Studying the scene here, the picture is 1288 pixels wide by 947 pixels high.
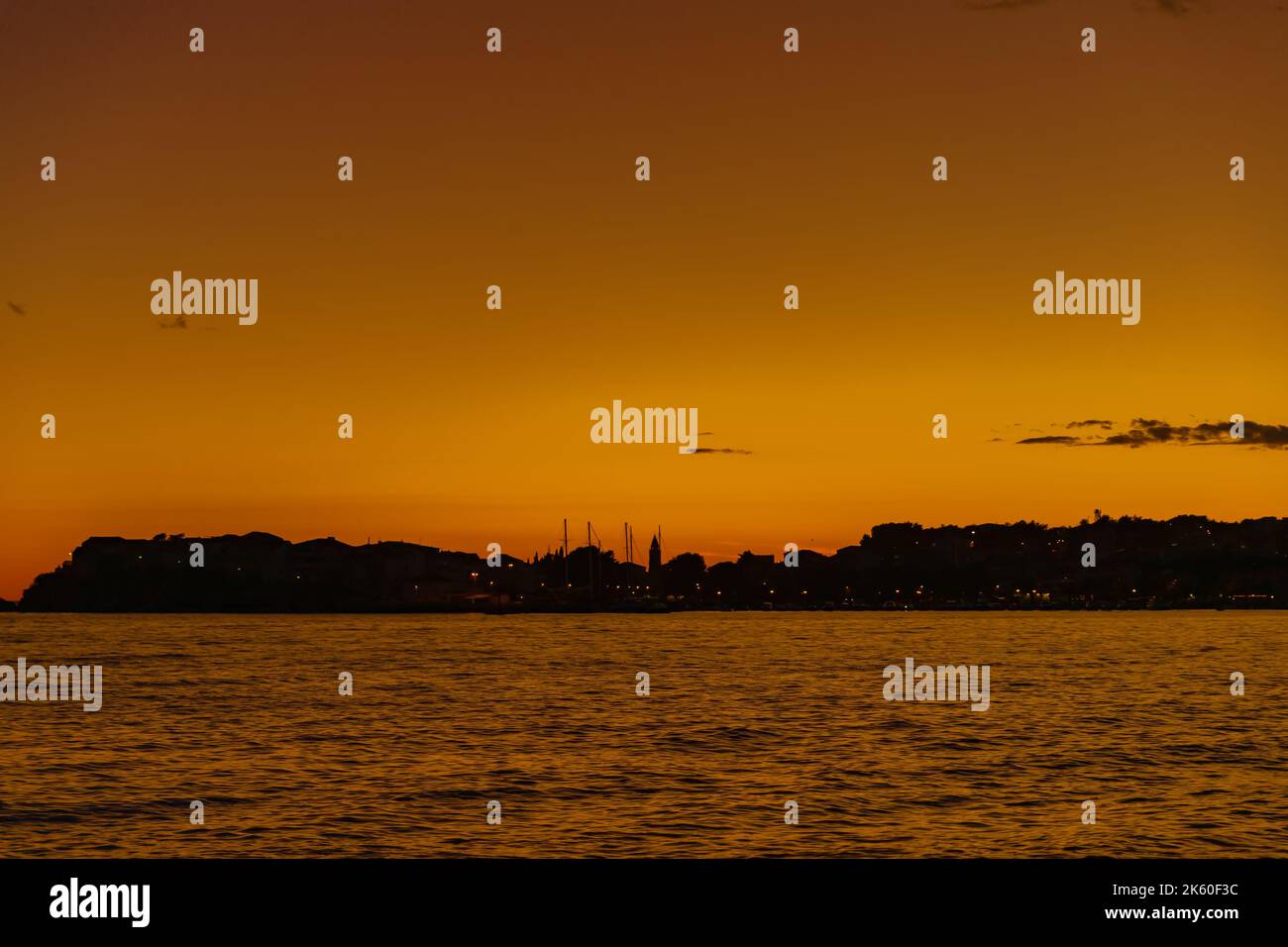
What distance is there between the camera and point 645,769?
165 ft

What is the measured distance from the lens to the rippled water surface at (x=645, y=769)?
3519 centimetres

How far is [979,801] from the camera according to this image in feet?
138

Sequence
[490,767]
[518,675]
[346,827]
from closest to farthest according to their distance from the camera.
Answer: [346,827] < [490,767] < [518,675]


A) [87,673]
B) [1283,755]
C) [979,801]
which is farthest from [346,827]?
[87,673]

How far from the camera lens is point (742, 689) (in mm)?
98500

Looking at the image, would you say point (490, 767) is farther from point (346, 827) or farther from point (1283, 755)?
point (1283, 755)

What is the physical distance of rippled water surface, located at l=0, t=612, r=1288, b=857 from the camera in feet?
115

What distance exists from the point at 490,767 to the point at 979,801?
1870 centimetres
